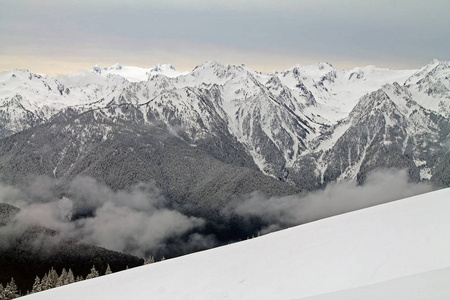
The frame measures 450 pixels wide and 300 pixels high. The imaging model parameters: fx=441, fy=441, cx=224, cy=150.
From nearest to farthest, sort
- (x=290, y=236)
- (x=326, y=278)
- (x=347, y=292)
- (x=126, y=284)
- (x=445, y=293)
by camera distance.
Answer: (x=445, y=293)
(x=347, y=292)
(x=326, y=278)
(x=126, y=284)
(x=290, y=236)

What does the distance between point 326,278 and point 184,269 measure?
345 inches

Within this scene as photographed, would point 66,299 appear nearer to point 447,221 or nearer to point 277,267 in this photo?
point 277,267

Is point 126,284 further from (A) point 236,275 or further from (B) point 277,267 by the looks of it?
(B) point 277,267

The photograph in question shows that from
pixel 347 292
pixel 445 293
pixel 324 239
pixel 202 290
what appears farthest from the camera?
pixel 324 239

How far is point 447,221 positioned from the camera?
1934cm

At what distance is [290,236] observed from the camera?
25.4 meters

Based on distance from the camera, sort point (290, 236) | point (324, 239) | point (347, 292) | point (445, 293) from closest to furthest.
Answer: point (445, 293) → point (347, 292) → point (324, 239) → point (290, 236)

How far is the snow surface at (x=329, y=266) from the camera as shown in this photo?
51.1 ft

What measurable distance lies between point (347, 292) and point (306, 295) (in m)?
1.57

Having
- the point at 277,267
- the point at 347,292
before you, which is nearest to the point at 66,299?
the point at 277,267

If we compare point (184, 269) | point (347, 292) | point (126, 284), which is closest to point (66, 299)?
point (126, 284)

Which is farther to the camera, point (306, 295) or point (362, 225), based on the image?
point (362, 225)

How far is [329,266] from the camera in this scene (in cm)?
1828

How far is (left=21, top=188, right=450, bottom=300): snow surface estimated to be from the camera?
15570mm
